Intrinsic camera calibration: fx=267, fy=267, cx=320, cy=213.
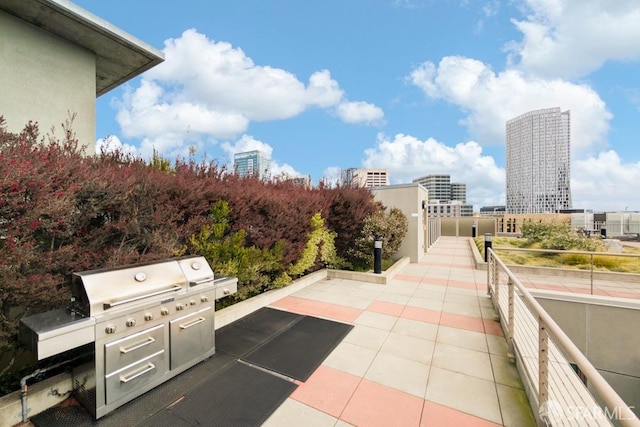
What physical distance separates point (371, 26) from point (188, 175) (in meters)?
9.31

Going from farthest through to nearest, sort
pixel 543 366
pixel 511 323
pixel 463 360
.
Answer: pixel 511 323, pixel 463 360, pixel 543 366

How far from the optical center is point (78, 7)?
457cm

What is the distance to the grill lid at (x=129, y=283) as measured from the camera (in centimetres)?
228

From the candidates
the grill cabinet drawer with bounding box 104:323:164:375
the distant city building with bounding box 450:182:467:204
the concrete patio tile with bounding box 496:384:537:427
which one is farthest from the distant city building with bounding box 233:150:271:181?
the distant city building with bounding box 450:182:467:204

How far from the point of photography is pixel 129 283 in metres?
2.52

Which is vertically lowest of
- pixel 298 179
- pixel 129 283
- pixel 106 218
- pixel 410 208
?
pixel 129 283

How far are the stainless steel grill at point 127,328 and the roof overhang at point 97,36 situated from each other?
4904 millimetres

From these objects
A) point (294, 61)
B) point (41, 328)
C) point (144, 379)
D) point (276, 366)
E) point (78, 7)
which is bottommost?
point (276, 366)

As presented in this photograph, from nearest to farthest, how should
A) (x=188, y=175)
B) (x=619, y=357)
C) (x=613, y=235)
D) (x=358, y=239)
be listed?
(x=188, y=175), (x=619, y=357), (x=358, y=239), (x=613, y=235)

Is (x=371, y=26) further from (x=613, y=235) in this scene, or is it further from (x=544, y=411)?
(x=613, y=235)

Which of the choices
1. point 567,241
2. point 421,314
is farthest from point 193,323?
point 567,241

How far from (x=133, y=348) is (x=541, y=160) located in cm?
7962

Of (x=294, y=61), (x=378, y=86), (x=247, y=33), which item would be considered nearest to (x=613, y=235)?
(x=378, y=86)

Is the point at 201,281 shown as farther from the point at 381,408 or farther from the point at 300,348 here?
the point at 381,408
